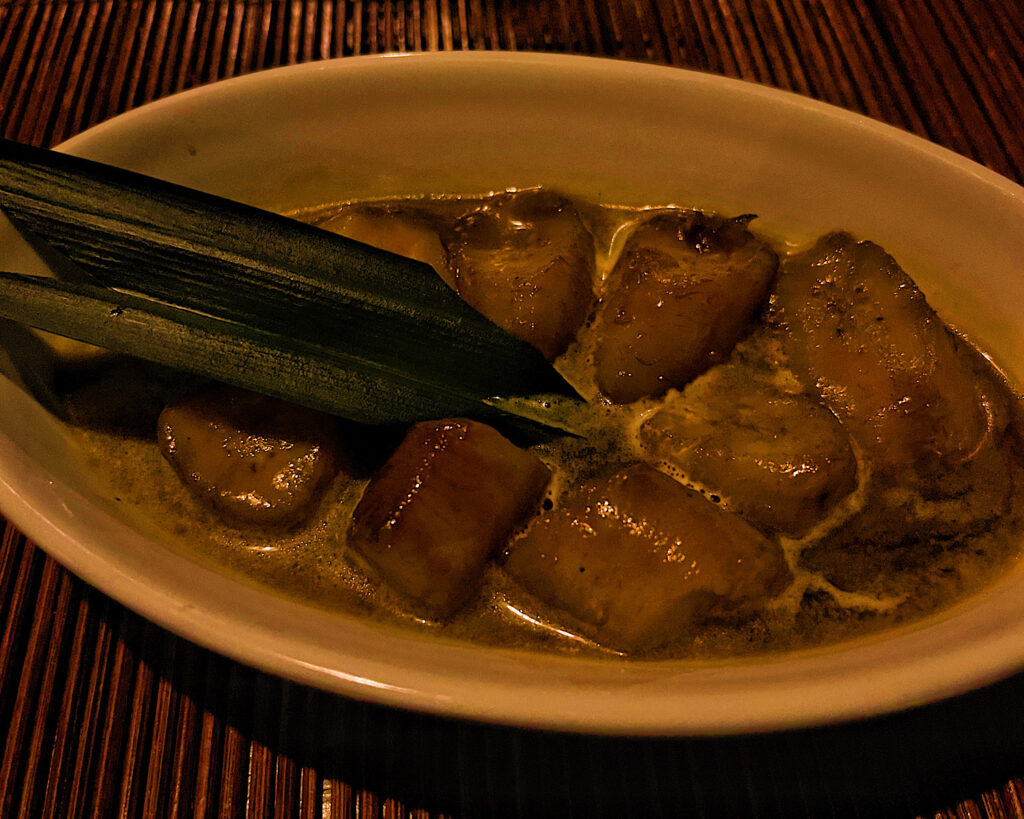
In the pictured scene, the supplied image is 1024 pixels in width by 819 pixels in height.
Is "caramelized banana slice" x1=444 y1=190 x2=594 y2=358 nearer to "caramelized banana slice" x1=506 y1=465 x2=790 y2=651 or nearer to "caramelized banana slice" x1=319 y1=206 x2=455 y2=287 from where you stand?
"caramelized banana slice" x1=319 y1=206 x2=455 y2=287

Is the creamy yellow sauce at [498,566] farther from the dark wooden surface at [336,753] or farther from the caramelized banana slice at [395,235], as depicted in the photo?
the caramelized banana slice at [395,235]

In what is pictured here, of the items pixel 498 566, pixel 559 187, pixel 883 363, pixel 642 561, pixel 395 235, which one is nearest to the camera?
pixel 642 561

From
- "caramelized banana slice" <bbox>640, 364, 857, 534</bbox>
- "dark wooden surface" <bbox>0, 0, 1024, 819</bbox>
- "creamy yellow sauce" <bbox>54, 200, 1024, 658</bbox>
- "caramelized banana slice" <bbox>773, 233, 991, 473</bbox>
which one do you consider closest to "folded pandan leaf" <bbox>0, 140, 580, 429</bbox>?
"creamy yellow sauce" <bbox>54, 200, 1024, 658</bbox>

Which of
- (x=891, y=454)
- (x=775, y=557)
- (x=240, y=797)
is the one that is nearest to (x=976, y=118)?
(x=891, y=454)

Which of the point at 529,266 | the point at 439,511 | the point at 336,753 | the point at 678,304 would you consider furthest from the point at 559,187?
the point at 336,753

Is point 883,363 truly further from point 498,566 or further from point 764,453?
point 498,566

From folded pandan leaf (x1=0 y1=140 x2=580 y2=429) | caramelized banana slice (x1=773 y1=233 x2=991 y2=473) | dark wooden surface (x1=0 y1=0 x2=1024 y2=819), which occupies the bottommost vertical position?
dark wooden surface (x1=0 y1=0 x2=1024 y2=819)
